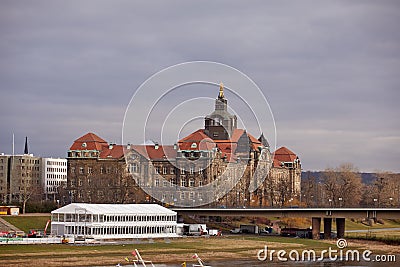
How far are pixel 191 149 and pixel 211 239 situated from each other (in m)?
76.1

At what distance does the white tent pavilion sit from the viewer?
388 feet

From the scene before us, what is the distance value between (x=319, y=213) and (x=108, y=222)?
35.6m

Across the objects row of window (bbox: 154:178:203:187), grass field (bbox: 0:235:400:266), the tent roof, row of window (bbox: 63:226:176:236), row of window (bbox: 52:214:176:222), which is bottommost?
grass field (bbox: 0:235:400:266)

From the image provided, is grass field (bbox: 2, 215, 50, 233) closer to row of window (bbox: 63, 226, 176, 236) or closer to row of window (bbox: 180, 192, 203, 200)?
row of window (bbox: 63, 226, 176, 236)

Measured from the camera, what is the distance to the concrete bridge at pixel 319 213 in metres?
133

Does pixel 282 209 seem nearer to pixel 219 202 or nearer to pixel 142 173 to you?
pixel 219 202

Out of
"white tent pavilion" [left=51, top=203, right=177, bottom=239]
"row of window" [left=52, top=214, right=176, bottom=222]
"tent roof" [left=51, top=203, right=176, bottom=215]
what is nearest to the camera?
"white tent pavilion" [left=51, top=203, right=177, bottom=239]

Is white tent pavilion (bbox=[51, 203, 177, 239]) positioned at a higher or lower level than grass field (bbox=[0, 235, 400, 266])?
higher

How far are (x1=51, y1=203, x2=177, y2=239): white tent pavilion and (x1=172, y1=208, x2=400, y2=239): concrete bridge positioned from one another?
19284mm

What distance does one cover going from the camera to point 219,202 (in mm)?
183125

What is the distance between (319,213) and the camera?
137 metres

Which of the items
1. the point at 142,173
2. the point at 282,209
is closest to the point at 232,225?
the point at 282,209

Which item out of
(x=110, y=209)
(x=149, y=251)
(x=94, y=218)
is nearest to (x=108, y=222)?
(x=94, y=218)

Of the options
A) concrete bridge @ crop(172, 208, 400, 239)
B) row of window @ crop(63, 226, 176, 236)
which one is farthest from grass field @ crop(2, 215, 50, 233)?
concrete bridge @ crop(172, 208, 400, 239)
